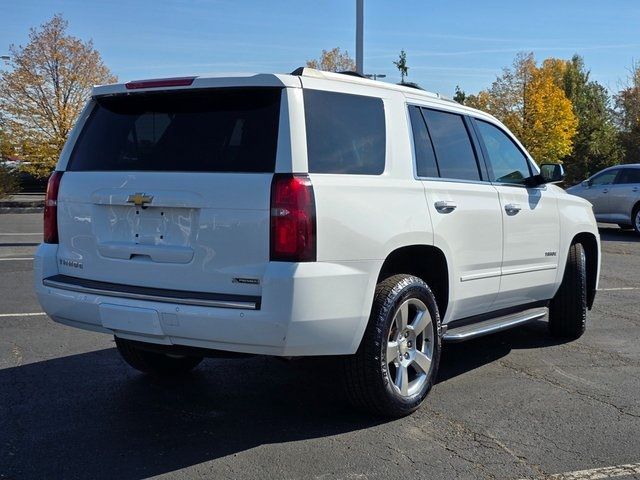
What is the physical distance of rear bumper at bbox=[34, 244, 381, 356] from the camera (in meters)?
3.58

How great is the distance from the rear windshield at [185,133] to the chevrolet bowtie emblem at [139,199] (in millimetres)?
186

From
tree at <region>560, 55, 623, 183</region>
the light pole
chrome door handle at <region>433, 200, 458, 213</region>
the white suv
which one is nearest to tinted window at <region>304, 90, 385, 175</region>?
Result: the white suv

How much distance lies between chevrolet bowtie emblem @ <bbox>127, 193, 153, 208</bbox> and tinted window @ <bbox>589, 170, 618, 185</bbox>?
15932mm

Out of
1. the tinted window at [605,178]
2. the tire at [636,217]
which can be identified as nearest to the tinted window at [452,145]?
the tire at [636,217]

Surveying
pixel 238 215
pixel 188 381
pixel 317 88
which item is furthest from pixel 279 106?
pixel 188 381

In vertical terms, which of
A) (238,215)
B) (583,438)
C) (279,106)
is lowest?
(583,438)

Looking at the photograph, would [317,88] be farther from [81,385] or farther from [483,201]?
[81,385]

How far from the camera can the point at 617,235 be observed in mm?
17266

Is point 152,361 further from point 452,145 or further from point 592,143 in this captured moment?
point 592,143

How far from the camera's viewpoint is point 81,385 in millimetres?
4949

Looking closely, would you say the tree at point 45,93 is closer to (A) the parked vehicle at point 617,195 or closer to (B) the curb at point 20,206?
(B) the curb at point 20,206

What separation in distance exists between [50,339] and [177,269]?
9.64 feet

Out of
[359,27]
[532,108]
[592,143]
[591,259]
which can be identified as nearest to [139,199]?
[591,259]

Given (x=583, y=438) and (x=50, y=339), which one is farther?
(x=50, y=339)
